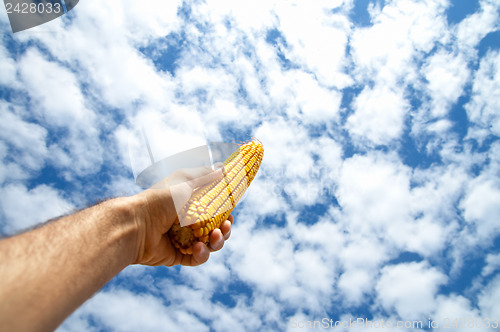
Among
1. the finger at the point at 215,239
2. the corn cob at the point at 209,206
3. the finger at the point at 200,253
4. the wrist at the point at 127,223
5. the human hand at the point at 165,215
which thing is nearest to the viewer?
the wrist at the point at 127,223

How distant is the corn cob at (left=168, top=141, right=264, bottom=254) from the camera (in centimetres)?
366

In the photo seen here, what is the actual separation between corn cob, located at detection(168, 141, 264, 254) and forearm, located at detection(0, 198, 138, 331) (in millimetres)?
897

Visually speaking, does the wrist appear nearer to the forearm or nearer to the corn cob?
the forearm

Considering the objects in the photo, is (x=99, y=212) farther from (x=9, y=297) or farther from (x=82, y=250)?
(x=9, y=297)

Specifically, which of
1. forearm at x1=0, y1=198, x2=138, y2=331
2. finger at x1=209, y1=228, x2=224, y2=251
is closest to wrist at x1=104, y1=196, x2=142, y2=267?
forearm at x1=0, y1=198, x2=138, y2=331

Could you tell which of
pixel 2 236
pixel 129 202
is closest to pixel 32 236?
pixel 2 236

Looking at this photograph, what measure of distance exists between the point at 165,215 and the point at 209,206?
24.4 inches

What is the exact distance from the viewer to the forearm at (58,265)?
1.57 meters

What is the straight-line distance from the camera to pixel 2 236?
2062mm

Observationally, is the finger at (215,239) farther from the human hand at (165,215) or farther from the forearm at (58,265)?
the forearm at (58,265)

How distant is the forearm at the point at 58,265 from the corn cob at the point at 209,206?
35.3 inches

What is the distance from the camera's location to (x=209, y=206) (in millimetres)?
3867

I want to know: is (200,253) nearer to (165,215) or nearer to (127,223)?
(165,215)

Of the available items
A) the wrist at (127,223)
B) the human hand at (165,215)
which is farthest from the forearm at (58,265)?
the human hand at (165,215)
